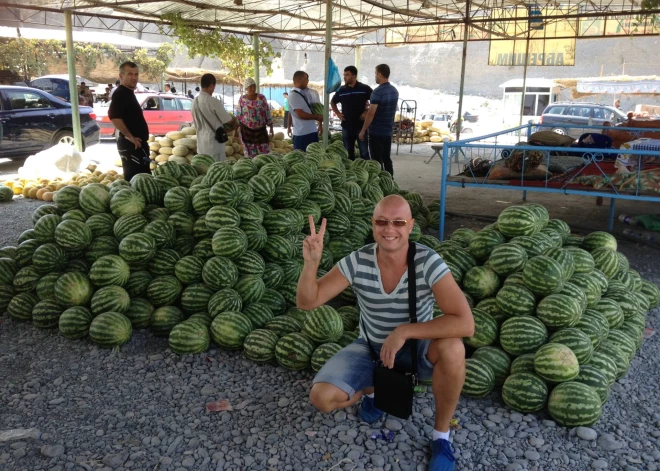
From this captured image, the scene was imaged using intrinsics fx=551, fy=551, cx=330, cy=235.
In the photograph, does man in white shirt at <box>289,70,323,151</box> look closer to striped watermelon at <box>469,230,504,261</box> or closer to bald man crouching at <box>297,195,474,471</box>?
striped watermelon at <box>469,230,504,261</box>

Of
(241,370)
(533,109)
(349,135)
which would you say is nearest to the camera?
(241,370)

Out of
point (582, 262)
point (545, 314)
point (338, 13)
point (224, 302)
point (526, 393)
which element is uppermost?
point (338, 13)

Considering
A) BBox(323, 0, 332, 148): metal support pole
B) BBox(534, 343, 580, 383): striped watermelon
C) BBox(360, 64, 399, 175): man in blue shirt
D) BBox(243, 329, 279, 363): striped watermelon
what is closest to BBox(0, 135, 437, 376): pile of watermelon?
BBox(243, 329, 279, 363): striped watermelon

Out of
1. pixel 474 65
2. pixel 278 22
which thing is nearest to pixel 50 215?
pixel 278 22

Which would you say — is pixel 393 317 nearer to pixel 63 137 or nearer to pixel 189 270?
pixel 189 270

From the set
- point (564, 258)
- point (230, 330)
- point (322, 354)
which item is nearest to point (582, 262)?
point (564, 258)

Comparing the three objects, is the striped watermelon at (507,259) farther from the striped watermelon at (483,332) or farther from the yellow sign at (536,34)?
the yellow sign at (536,34)

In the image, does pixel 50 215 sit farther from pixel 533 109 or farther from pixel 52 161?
pixel 533 109

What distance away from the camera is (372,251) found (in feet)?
9.17

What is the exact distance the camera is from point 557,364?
3.05 m

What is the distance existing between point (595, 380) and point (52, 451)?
2872mm

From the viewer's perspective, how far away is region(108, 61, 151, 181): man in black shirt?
6145 millimetres

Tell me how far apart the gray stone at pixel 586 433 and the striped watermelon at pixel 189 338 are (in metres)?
2.33

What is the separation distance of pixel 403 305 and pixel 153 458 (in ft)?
4.68
